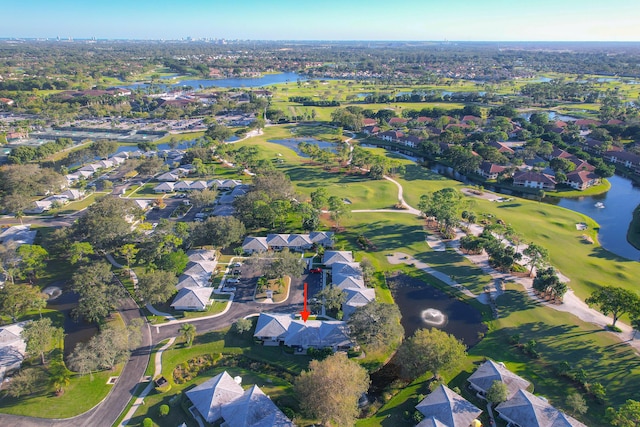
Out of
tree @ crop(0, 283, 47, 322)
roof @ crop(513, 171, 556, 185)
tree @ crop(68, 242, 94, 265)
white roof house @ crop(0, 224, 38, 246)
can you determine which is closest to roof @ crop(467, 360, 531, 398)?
tree @ crop(0, 283, 47, 322)

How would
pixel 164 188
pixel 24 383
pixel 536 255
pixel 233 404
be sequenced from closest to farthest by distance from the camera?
1. pixel 233 404
2. pixel 24 383
3. pixel 536 255
4. pixel 164 188

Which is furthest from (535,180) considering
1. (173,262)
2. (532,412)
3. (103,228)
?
(103,228)

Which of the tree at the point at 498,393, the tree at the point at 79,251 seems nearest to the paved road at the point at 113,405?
the tree at the point at 79,251

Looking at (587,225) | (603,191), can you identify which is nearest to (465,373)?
(587,225)

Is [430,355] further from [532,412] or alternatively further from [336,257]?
[336,257]

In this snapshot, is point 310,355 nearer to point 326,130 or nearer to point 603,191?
point 603,191
